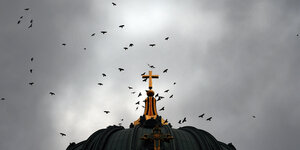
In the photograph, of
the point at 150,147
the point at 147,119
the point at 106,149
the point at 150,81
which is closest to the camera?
the point at 150,147

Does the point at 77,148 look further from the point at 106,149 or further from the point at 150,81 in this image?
the point at 150,81

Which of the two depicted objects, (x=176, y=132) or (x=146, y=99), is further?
(x=146, y=99)

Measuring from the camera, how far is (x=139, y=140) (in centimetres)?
3447

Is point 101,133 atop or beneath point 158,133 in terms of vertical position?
atop

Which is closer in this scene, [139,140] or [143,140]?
[143,140]

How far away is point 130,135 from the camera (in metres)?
35.2

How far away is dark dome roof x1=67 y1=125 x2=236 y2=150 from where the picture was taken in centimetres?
3388

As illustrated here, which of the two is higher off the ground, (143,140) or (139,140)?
(139,140)

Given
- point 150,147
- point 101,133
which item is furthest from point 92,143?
point 150,147

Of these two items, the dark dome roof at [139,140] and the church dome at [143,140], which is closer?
the church dome at [143,140]

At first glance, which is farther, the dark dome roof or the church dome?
the dark dome roof

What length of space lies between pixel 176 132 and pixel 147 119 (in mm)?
5283

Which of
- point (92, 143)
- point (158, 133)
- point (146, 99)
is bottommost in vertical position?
point (158, 133)

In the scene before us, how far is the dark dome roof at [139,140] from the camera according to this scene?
3388cm
